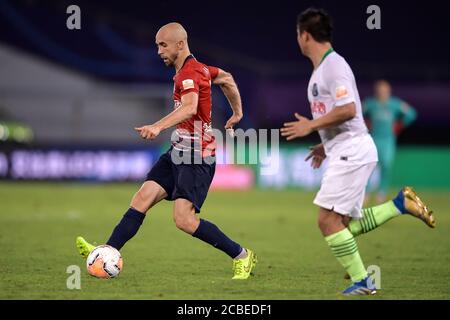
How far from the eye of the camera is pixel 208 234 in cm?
787

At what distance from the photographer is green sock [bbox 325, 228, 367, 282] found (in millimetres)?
6758

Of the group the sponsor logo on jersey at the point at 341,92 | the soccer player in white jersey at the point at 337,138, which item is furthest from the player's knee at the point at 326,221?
the sponsor logo on jersey at the point at 341,92

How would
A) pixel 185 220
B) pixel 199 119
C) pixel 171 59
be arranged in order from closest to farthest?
pixel 185 220 < pixel 171 59 < pixel 199 119

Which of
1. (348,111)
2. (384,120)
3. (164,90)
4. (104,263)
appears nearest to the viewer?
(348,111)

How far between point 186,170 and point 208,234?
0.56 m

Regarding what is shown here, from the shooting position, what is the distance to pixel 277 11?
23.8 meters

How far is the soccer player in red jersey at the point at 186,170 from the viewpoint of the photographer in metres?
7.80

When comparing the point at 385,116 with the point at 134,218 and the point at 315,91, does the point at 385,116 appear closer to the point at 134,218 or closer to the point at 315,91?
the point at 134,218

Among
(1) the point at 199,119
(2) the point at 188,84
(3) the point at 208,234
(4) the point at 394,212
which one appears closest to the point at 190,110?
(2) the point at 188,84

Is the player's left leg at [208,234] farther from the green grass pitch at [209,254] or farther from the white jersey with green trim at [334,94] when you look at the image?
the white jersey with green trim at [334,94]

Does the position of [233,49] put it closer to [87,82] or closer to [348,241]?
[87,82]

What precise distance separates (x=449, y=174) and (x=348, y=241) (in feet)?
50.4

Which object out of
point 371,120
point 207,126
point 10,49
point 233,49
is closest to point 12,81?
point 10,49
